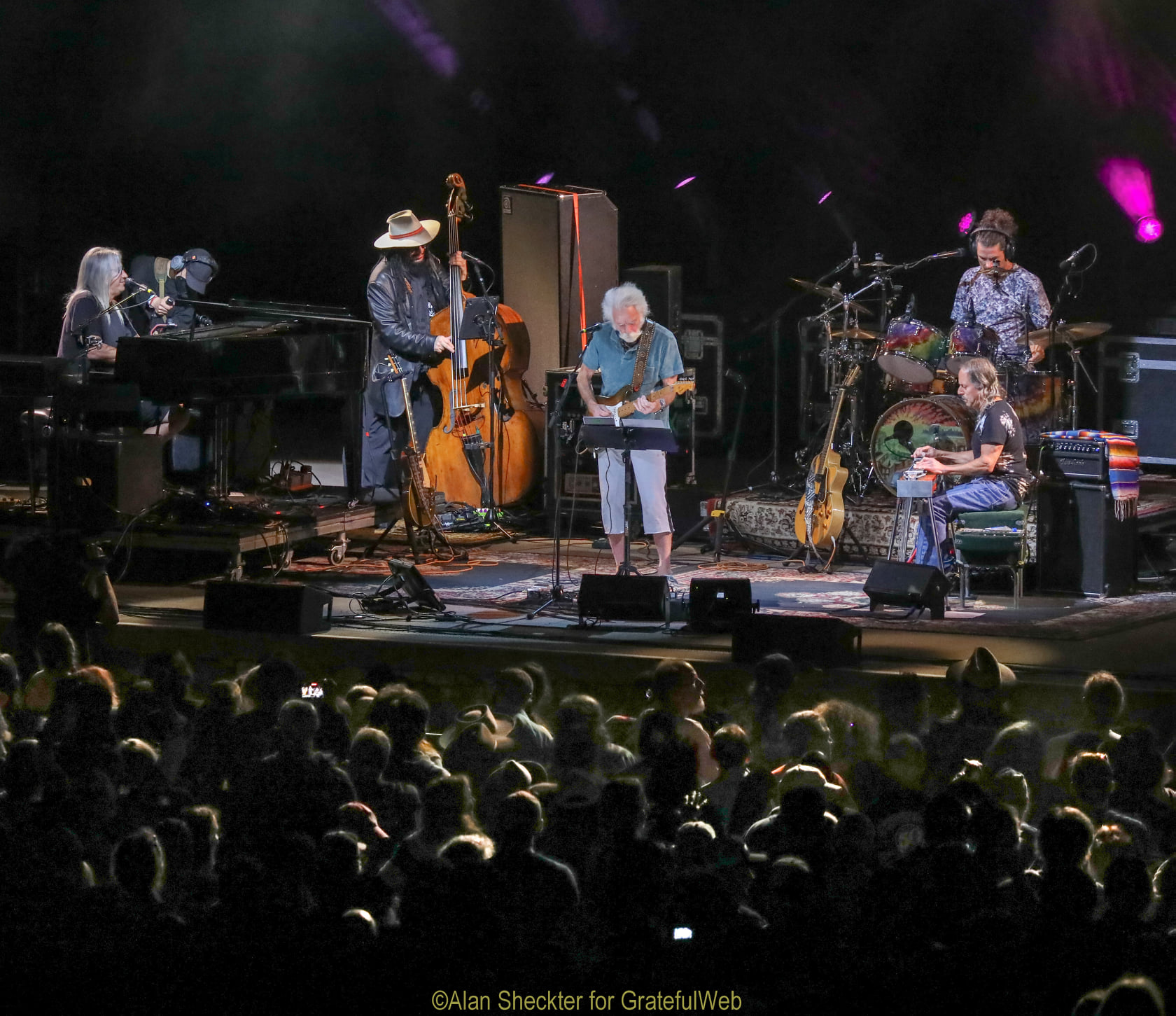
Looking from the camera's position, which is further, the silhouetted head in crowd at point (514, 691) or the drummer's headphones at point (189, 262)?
the drummer's headphones at point (189, 262)

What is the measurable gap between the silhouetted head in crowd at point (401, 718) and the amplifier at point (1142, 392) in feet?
24.6

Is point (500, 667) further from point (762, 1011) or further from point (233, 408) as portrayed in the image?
point (233, 408)

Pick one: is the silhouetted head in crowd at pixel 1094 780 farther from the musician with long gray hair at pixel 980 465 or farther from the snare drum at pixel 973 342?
the snare drum at pixel 973 342

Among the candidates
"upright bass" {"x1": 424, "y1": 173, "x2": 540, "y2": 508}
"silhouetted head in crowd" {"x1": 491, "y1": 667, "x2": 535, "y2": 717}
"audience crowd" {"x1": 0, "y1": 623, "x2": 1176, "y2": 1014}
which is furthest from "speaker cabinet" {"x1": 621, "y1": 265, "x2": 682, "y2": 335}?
"audience crowd" {"x1": 0, "y1": 623, "x2": 1176, "y2": 1014}

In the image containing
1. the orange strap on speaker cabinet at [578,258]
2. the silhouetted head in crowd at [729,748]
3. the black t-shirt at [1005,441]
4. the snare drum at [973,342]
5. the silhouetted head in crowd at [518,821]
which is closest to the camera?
the silhouetted head in crowd at [518,821]

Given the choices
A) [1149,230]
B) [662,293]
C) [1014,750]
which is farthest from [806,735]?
[1149,230]

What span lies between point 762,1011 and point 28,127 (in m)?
11.3

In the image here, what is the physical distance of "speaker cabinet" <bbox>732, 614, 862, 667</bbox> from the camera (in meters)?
6.91

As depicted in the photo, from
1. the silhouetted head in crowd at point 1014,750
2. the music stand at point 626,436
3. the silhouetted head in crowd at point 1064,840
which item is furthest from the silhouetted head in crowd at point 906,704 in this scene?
the music stand at point 626,436

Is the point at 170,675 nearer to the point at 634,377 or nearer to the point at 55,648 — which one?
the point at 55,648

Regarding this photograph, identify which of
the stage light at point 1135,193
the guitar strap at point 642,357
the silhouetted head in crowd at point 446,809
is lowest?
the silhouetted head in crowd at point 446,809

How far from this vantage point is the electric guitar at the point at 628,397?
8500 mm

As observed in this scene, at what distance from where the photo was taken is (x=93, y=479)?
9.50 metres

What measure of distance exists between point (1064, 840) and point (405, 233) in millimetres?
7347
